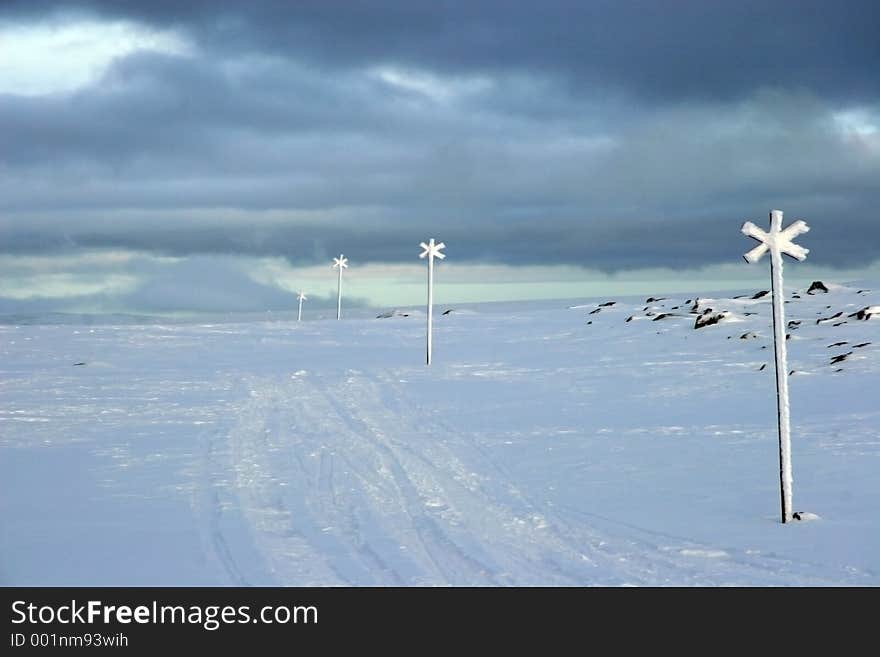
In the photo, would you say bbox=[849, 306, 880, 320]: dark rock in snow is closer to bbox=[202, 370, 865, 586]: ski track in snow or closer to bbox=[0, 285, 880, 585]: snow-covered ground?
bbox=[0, 285, 880, 585]: snow-covered ground

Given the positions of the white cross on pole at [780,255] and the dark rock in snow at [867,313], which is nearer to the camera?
the white cross on pole at [780,255]

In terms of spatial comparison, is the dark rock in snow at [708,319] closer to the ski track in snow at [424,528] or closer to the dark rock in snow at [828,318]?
the dark rock in snow at [828,318]

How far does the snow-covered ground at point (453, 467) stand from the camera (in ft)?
44.1

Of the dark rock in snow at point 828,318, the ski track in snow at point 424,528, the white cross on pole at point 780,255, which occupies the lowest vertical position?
the ski track in snow at point 424,528

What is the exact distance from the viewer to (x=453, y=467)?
20875 millimetres

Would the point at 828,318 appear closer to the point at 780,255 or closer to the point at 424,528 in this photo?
the point at 780,255

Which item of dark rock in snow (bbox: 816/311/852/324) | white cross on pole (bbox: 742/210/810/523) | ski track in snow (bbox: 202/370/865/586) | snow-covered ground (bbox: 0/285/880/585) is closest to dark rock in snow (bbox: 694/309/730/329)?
snow-covered ground (bbox: 0/285/880/585)

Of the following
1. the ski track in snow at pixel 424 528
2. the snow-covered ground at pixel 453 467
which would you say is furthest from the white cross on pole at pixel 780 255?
the ski track in snow at pixel 424 528

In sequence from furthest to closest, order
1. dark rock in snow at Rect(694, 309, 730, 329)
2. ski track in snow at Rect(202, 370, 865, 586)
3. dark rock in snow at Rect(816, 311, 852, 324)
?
dark rock in snow at Rect(694, 309, 730, 329) < dark rock in snow at Rect(816, 311, 852, 324) < ski track in snow at Rect(202, 370, 865, 586)

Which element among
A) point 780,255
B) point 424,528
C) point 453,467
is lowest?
point 424,528

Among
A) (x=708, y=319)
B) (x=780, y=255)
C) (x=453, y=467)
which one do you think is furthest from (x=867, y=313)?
(x=780, y=255)

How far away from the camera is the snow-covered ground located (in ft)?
44.1
